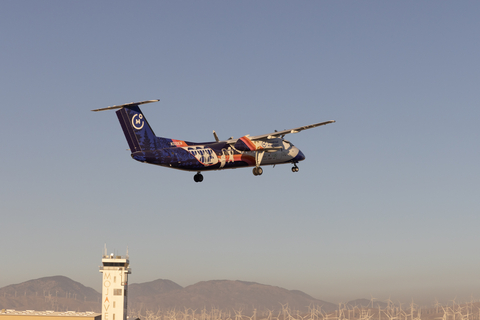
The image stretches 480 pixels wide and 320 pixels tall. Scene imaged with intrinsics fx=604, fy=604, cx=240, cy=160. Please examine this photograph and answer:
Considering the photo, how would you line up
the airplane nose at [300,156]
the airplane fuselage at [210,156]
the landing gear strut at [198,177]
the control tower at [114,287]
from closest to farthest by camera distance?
the airplane fuselage at [210,156] → the landing gear strut at [198,177] → the airplane nose at [300,156] → the control tower at [114,287]

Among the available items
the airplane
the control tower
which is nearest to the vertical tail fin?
the airplane

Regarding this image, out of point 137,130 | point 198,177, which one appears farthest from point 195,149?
point 137,130

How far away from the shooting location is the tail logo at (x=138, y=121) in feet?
181

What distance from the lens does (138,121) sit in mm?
55469

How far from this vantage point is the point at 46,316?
13662 cm

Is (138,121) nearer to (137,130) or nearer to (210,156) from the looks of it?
(137,130)

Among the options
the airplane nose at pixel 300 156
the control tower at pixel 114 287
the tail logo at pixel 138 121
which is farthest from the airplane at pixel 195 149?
the control tower at pixel 114 287

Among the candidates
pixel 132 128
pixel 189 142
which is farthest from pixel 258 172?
pixel 132 128

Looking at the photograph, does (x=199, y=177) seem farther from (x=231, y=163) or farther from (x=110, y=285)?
(x=110, y=285)

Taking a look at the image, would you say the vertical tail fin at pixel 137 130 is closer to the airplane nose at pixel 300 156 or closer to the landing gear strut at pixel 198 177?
the landing gear strut at pixel 198 177

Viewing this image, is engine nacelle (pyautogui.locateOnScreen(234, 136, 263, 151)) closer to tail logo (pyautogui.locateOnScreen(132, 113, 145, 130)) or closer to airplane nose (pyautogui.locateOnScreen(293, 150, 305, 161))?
airplane nose (pyautogui.locateOnScreen(293, 150, 305, 161))

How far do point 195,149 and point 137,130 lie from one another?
5.53 metres

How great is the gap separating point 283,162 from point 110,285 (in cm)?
8617

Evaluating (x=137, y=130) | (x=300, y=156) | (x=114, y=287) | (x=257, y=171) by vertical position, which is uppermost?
(x=137, y=130)
